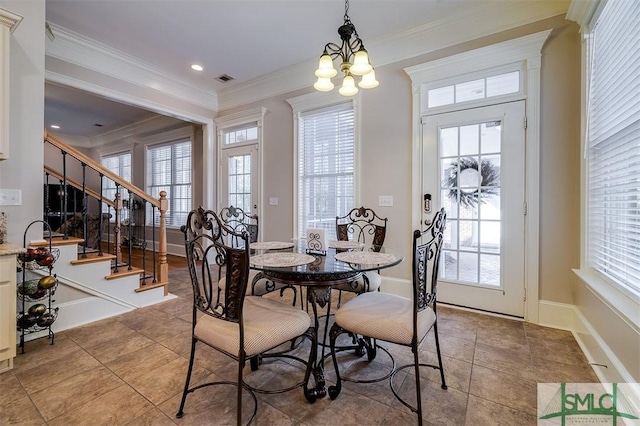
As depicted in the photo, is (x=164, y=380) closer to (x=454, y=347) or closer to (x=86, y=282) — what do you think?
(x=86, y=282)

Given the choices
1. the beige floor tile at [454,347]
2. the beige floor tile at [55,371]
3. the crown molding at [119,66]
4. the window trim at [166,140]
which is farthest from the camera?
the window trim at [166,140]

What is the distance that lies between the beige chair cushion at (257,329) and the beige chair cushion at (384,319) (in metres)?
0.25

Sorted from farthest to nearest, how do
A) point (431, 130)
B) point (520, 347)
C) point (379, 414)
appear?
point (431, 130), point (520, 347), point (379, 414)

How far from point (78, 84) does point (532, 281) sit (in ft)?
17.3

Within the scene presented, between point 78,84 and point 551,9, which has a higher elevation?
point 551,9

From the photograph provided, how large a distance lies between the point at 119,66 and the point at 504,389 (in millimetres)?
5102

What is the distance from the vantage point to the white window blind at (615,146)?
1513 mm

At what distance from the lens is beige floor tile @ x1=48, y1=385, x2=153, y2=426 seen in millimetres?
1377

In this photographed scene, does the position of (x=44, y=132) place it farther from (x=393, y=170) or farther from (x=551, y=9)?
(x=551, y=9)

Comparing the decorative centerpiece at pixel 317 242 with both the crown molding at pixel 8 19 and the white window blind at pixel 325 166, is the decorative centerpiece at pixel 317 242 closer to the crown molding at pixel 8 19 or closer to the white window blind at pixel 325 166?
the white window blind at pixel 325 166

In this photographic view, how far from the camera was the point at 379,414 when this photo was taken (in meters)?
1.43

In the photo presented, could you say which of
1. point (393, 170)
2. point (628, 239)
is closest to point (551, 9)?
point (393, 170)

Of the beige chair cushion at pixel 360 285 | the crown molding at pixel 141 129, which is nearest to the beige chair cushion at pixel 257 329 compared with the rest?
the beige chair cushion at pixel 360 285

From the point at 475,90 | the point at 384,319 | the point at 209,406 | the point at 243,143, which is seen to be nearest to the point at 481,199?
the point at 475,90
